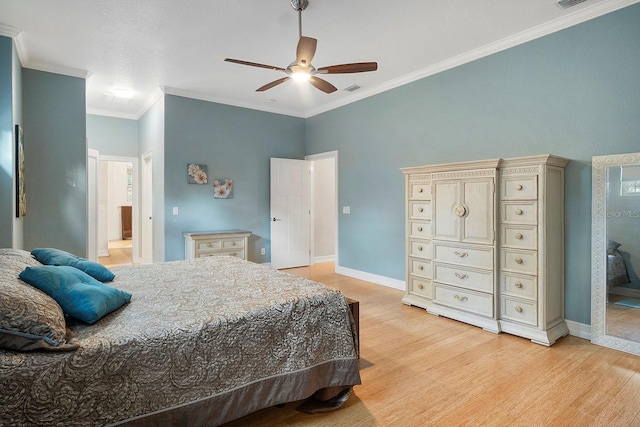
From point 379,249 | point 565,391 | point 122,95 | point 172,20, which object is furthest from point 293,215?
point 565,391

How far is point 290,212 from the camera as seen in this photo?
624 centimetres

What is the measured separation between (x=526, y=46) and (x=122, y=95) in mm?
5390

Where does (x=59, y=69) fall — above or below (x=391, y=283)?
above

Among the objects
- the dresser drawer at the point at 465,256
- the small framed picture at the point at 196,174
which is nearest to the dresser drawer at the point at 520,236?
the dresser drawer at the point at 465,256

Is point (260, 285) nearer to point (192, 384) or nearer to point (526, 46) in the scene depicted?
point (192, 384)

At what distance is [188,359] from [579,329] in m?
3.34

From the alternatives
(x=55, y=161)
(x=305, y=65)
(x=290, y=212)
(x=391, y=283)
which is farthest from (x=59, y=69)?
(x=391, y=283)

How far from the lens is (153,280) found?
2.46 m

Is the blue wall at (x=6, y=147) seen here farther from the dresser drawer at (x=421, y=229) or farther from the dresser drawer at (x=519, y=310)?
the dresser drawer at (x=519, y=310)

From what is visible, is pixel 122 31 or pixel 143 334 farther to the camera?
pixel 122 31

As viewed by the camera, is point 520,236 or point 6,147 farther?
point 6,147

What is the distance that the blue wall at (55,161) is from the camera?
164 inches

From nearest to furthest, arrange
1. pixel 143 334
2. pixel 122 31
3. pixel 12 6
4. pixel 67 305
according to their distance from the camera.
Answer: pixel 143 334 → pixel 67 305 → pixel 12 6 → pixel 122 31

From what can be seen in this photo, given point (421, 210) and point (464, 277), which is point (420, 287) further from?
point (421, 210)
